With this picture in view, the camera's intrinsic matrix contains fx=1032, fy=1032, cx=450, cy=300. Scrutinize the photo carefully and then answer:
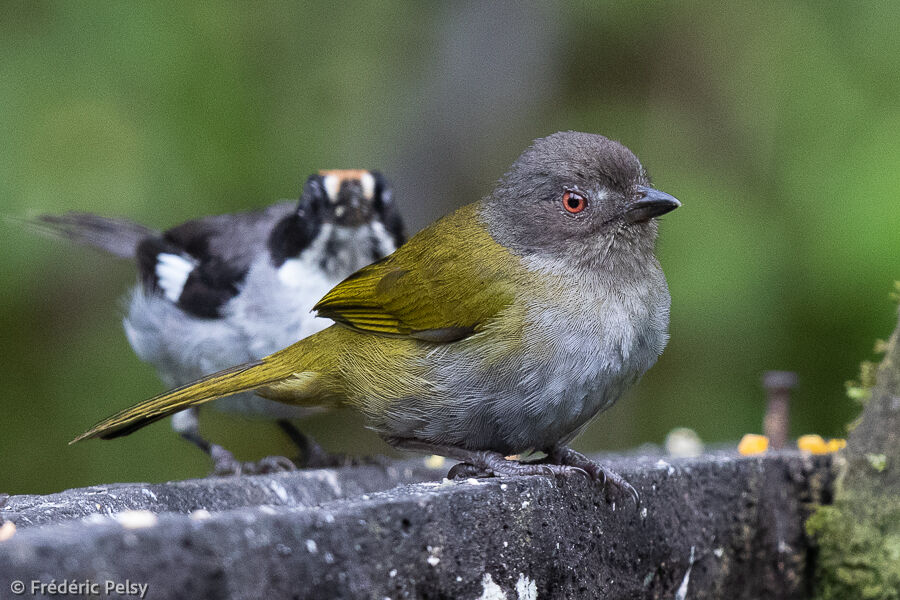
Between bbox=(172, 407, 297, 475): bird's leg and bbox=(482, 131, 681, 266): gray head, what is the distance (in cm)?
164

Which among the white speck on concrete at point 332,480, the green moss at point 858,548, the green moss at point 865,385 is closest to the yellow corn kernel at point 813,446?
the green moss at point 865,385

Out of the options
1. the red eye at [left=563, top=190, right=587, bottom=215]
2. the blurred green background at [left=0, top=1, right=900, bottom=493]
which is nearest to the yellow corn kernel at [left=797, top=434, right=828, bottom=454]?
the red eye at [left=563, top=190, right=587, bottom=215]

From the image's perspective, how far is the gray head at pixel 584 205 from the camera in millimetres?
3145

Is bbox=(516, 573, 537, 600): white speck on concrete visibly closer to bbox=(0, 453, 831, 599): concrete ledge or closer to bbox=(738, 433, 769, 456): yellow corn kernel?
bbox=(0, 453, 831, 599): concrete ledge

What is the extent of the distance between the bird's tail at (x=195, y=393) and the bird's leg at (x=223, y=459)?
0.99 meters

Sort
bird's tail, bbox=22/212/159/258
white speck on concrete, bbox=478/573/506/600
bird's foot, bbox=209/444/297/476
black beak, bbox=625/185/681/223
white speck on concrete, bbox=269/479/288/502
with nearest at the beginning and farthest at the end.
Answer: white speck on concrete, bbox=478/573/506/600 < black beak, bbox=625/185/681/223 < white speck on concrete, bbox=269/479/288/502 < bird's foot, bbox=209/444/297/476 < bird's tail, bbox=22/212/159/258

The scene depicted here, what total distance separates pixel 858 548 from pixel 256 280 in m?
2.88

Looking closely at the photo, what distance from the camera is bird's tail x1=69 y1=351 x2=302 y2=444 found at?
3150 mm

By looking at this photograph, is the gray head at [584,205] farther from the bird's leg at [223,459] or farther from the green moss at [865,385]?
the bird's leg at [223,459]

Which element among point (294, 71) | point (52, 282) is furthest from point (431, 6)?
point (52, 282)

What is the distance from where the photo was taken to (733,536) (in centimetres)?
302

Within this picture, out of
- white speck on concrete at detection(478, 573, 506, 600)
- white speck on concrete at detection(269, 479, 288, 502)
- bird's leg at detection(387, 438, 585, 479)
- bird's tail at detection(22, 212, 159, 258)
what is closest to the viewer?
white speck on concrete at detection(478, 573, 506, 600)

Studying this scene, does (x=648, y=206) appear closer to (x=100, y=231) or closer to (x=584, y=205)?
(x=584, y=205)

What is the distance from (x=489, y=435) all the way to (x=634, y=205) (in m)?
0.83
